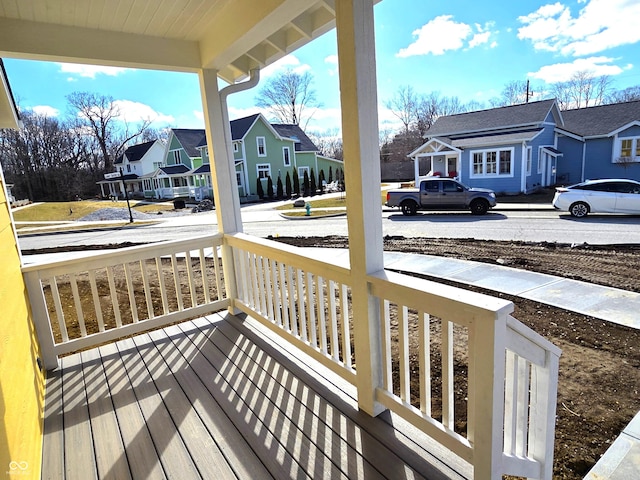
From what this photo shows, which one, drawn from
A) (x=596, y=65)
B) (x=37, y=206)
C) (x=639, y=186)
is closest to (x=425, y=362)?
(x=596, y=65)

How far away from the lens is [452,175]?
12.1m

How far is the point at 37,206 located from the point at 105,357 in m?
5.70

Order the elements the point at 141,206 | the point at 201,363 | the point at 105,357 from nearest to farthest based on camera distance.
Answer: the point at 201,363, the point at 105,357, the point at 141,206

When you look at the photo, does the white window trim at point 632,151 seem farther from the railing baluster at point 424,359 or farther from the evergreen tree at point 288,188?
the evergreen tree at point 288,188

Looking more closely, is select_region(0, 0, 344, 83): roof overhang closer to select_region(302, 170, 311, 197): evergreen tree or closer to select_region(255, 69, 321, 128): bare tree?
select_region(255, 69, 321, 128): bare tree

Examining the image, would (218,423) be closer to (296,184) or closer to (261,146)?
(261,146)

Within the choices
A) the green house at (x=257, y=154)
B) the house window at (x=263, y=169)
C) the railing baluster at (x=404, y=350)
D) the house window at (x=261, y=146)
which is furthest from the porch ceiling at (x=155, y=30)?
the house window at (x=263, y=169)

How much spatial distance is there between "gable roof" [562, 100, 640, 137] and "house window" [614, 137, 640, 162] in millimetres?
507

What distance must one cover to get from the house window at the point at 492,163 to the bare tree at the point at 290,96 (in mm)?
8452

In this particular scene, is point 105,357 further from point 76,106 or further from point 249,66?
point 76,106

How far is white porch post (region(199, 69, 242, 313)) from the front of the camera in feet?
9.46

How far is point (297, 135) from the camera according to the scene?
809 cm

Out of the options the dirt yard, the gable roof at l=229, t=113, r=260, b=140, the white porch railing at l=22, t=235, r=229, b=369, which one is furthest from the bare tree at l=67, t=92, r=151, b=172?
the dirt yard

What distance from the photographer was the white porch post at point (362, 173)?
4.77 feet
